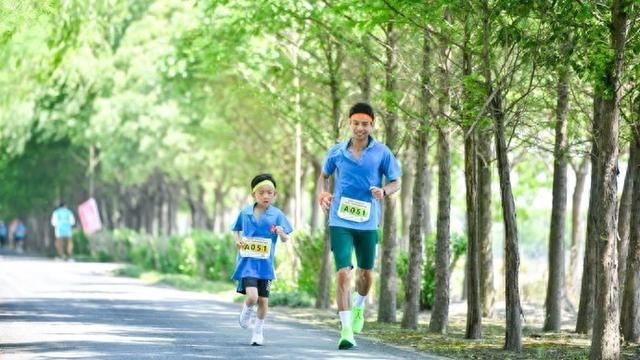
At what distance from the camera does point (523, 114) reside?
50.3 ft

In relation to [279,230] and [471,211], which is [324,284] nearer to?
[471,211]

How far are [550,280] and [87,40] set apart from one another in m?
8.04

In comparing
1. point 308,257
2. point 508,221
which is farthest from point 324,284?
point 508,221

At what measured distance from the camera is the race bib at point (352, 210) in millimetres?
12617

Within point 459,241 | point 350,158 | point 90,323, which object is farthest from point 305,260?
point 350,158

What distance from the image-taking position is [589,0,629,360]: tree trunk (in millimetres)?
12117

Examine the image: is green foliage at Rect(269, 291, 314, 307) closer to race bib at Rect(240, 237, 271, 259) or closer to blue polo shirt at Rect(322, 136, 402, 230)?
race bib at Rect(240, 237, 271, 259)

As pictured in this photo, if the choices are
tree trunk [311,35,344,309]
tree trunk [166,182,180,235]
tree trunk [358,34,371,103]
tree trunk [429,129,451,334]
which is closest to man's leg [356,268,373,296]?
tree trunk [429,129,451,334]

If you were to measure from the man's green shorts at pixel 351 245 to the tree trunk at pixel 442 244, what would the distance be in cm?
387

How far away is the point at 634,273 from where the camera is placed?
1510cm

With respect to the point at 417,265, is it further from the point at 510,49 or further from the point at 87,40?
the point at 87,40

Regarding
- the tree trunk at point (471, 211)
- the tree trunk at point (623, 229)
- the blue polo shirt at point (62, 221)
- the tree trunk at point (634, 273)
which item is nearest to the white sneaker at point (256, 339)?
the tree trunk at point (471, 211)

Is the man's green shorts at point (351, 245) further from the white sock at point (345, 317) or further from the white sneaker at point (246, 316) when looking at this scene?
the white sneaker at point (246, 316)

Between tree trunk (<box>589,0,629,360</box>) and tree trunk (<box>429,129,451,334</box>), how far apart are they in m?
4.50
